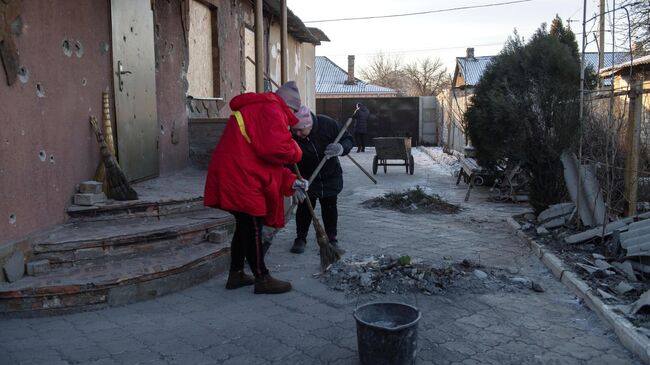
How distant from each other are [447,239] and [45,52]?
443 cm

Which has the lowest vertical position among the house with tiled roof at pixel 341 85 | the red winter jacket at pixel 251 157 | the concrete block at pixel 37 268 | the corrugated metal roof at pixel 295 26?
the concrete block at pixel 37 268

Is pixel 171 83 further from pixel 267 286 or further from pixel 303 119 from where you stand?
pixel 267 286

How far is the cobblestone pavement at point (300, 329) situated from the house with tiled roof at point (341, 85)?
35.5m

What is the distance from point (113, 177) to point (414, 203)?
15.3 ft

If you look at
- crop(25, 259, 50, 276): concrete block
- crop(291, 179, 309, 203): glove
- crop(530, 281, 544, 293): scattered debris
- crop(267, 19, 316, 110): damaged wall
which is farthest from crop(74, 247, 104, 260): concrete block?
crop(267, 19, 316, 110): damaged wall

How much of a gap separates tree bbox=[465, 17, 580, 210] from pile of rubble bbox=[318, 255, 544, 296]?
2256 mm

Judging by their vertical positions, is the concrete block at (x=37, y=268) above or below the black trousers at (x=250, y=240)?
below

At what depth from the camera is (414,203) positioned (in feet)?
28.1

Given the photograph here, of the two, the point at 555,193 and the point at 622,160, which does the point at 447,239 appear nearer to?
the point at 555,193

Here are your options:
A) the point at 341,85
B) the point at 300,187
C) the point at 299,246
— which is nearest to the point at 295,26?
the point at 299,246

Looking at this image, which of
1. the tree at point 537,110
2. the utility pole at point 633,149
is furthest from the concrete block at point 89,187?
the utility pole at point 633,149

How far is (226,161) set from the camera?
415 cm

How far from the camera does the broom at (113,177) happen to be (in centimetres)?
527

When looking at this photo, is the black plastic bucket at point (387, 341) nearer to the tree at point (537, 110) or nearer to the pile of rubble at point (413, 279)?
the pile of rubble at point (413, 279)
